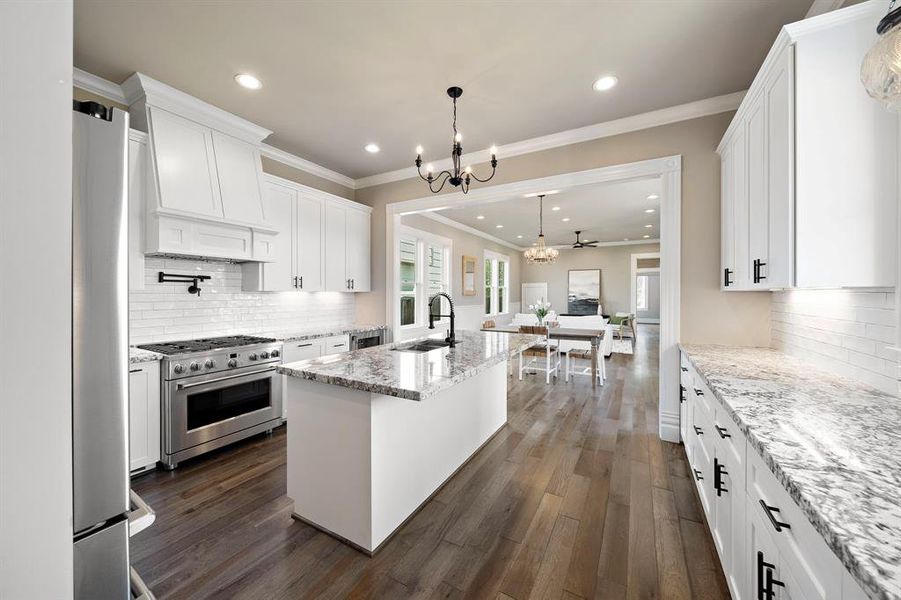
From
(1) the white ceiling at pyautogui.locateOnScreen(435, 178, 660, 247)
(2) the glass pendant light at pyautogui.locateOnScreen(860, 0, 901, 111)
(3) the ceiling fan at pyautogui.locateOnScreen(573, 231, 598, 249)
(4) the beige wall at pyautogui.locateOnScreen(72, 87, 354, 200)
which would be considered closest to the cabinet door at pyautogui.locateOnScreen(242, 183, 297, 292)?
(4) the beige wall at pyautogui.locateOnScreen(72, 87, 354, 200)

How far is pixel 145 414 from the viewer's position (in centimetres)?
261

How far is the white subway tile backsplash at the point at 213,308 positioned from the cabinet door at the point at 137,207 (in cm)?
22

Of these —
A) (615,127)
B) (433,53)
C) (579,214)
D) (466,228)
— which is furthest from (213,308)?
(579,214)

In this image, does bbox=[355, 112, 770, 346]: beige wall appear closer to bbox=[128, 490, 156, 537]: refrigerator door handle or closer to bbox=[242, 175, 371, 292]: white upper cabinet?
bbox=[242, 175, 371, 292]: white upper cabinet

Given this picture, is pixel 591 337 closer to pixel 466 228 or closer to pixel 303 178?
pixel 466 228

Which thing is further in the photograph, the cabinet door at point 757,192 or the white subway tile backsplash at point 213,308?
the white subway tile backsplash at point 213,308

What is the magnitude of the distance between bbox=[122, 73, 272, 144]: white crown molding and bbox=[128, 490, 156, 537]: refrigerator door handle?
10.3 feet

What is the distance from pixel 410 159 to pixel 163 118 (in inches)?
92.2

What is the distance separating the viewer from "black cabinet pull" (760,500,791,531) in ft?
3.23

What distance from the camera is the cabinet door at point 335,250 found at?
4.34 metres

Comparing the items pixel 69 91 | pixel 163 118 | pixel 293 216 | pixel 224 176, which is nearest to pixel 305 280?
pixel 293 216

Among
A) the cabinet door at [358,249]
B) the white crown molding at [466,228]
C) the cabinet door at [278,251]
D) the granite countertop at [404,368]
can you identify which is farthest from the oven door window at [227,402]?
the white crown molding at [466,228]

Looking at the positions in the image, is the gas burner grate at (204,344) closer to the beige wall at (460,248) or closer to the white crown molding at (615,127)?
the white crown molding at (615,127)

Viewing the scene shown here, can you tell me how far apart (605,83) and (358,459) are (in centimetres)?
314
